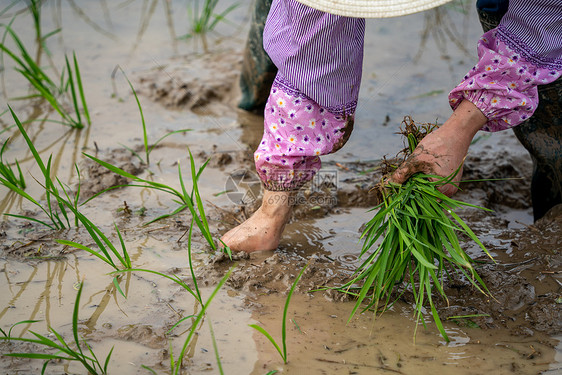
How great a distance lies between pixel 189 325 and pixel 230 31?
2701 mm

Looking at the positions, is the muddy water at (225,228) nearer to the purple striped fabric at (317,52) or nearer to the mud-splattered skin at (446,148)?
the mud-splattered skin at (446,148)

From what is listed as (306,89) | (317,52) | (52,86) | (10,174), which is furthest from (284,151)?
(52,86)

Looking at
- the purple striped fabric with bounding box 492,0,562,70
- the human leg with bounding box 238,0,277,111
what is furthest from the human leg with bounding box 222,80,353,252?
the human leg with bounding box 238,0,277,111

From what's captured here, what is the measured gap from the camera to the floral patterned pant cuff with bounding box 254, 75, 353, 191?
1833 millimetres

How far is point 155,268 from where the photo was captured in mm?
1939

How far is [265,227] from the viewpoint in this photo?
6.59 ft

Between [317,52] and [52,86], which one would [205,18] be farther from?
[317,52]

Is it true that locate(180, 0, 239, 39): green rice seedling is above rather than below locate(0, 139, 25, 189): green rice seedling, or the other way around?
above

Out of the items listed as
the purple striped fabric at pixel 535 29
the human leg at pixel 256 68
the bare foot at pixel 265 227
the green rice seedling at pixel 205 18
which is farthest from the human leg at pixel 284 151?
the green rice seedling at pixel 205 18

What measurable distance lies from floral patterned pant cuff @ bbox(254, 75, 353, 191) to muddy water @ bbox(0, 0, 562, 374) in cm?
29

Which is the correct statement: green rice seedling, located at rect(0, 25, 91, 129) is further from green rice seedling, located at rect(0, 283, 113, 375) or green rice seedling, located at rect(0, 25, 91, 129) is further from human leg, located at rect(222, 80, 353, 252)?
green rice seedling, located at rect(0, 283, 113, 375)

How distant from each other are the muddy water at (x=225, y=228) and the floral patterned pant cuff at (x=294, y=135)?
0.96 ft

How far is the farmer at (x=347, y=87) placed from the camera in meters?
1.73

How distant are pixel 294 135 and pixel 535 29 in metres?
0.78
